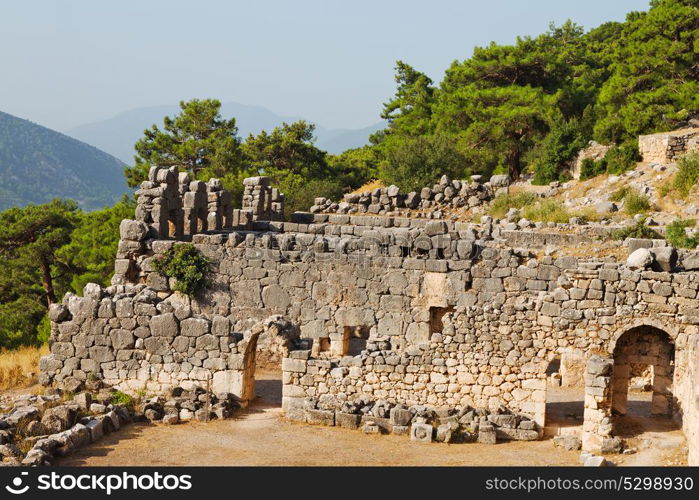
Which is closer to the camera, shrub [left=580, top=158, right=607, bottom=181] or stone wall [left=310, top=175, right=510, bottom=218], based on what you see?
stone wall [left=310, top=175, right=510, bottom=218]

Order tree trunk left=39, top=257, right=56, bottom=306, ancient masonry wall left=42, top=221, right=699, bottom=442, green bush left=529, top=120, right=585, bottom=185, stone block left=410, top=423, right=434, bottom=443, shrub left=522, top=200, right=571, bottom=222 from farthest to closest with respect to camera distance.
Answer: green bush left=529, top=120, right=585, bottom=185, tree trunk left=39, top=257, right=56, bottom=306, shrub left=522, top=200, right=571, bottom=222, ancient masonry wall left=42, top=221, right=699, bottom=442, stone block left=410, top=423, right=434, bottom=443

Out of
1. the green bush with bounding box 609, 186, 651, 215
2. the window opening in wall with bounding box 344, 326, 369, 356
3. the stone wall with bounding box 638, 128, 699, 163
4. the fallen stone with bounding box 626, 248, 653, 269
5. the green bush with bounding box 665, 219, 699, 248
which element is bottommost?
the window opening in wall with bounding box 344, 326, 369, 356

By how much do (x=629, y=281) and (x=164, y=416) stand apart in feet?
24.8

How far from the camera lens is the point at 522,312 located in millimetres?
13961

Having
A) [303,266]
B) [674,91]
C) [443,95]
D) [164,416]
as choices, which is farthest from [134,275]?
[443,95]

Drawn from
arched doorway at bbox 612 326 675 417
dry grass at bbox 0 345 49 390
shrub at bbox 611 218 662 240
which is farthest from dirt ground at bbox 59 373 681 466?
shrub at bbox 611 218 662 240

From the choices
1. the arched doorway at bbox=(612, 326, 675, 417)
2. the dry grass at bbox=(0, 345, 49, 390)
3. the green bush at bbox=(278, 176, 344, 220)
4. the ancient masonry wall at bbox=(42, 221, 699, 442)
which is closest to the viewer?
the ancient masonry wall at bbox=(42, 221, 699, 442)

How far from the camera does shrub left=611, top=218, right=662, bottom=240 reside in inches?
789

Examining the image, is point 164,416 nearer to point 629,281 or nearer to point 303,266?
point 303,266

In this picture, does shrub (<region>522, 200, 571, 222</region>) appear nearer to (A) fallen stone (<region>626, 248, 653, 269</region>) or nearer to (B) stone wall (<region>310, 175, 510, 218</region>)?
(B) stone wall (<region>310, 175, 510, 218</region>)

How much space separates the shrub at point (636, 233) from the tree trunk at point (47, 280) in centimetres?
1949

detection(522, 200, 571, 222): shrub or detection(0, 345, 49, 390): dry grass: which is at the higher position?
detection(522, 200, 571, 222): shrub

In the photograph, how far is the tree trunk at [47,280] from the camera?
31.1 meters

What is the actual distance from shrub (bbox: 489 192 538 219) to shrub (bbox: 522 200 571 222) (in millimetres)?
1062
